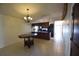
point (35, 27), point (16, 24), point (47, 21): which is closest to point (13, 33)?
point (16, 24)

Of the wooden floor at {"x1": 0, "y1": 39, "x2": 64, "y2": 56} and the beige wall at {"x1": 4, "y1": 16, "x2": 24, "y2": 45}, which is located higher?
the beige wall at {"x1": 4, "y1": 16, "x2": 24, "y2": 45}

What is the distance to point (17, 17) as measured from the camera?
1.92m

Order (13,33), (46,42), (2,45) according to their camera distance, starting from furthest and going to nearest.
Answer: (46,42), (2,45), (13,33)

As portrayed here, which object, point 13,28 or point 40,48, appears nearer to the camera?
point 13,28

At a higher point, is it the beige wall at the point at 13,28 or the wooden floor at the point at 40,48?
the beige wall at the point at 13,28

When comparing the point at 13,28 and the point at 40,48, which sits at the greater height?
the point at 13,28

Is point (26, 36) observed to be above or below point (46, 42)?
above

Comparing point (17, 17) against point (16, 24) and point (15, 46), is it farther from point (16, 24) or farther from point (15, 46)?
point (15, 46)

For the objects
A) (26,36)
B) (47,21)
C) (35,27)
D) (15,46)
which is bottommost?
(15,46)

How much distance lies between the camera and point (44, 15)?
1977 millimetres

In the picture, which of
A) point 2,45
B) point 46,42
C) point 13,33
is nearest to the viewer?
point 13,33

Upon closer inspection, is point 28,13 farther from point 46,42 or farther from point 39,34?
point 46,42

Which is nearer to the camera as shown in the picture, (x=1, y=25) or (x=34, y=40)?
(x=1, y=25)

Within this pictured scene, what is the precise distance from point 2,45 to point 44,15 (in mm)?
1178
